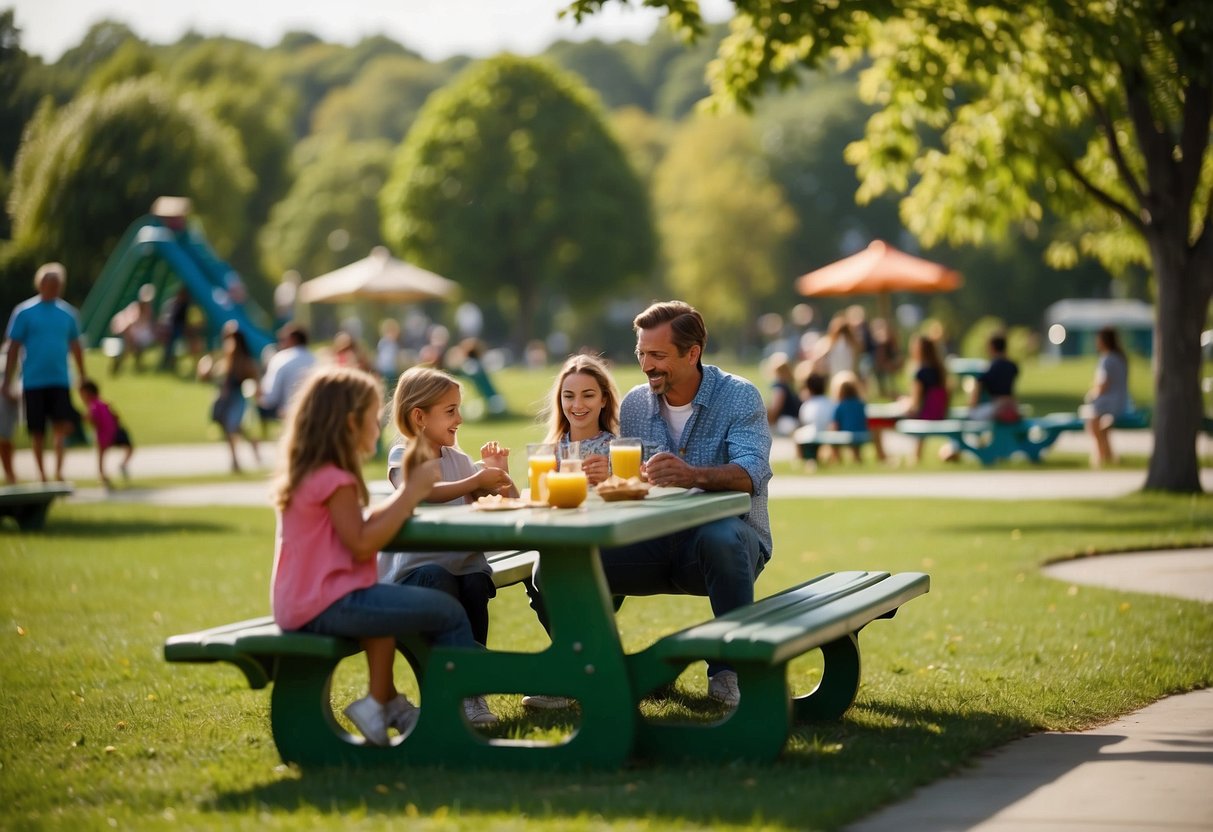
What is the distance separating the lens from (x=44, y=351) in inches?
635

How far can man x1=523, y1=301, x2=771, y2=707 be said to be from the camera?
21.7ft

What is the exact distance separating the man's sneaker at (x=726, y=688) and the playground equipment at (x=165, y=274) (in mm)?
28335

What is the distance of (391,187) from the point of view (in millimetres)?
63125

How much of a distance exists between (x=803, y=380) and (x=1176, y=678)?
1513 cm

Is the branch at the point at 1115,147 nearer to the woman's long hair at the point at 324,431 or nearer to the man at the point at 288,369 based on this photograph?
the man at the point at 288,369

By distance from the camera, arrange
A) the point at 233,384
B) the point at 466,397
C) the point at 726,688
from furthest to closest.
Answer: the point at 466,397 < the point at 233,384 < the point at 726,688

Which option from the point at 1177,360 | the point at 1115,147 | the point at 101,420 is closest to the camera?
the point at 1115,147

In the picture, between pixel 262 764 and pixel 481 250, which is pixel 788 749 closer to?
pixel 262 764

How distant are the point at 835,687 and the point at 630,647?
196 centimetres

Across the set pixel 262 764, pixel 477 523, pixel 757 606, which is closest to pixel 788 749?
pixel 757 606

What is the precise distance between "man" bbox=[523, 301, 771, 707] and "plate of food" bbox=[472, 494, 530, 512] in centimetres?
77

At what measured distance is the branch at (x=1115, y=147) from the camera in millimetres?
14453

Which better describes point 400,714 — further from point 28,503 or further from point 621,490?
point 28,503

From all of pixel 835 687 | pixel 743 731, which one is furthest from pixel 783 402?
pixel 743 731
